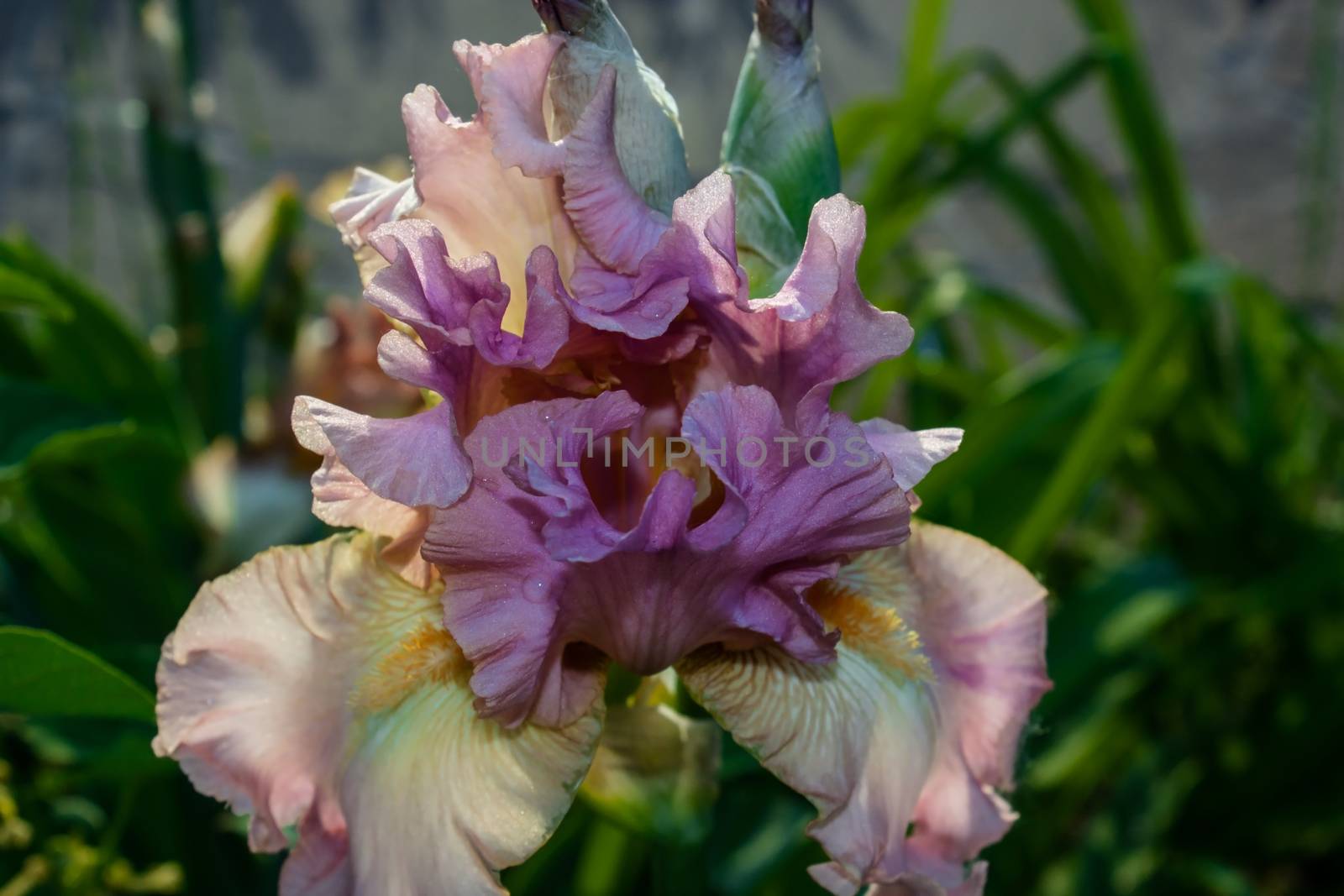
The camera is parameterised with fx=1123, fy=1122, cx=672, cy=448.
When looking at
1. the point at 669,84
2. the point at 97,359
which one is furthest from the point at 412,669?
the point at 669,84

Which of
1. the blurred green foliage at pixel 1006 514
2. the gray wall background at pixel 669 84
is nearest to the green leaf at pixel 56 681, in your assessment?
the blurred green foliage at pixel 1006 514

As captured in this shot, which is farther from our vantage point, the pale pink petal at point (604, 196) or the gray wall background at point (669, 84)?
the gray wall background at point (669, 84)

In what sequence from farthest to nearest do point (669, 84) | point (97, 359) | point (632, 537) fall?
point (669, 84)
point (97, 359)
point (632, 537)

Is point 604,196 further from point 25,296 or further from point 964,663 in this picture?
point 25,296

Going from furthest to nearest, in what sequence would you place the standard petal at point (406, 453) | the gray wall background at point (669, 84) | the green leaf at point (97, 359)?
the gray wall background at point (669, 84)
the green leaf at point (97, 359)
the standard petal at point (406, 453)

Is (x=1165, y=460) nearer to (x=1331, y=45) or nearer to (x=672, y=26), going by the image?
(x=1331, y=45)

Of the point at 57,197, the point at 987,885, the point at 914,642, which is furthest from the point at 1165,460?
the point at 57,197

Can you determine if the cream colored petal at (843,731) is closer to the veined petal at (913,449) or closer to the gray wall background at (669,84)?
the veined petal at (913,449)
